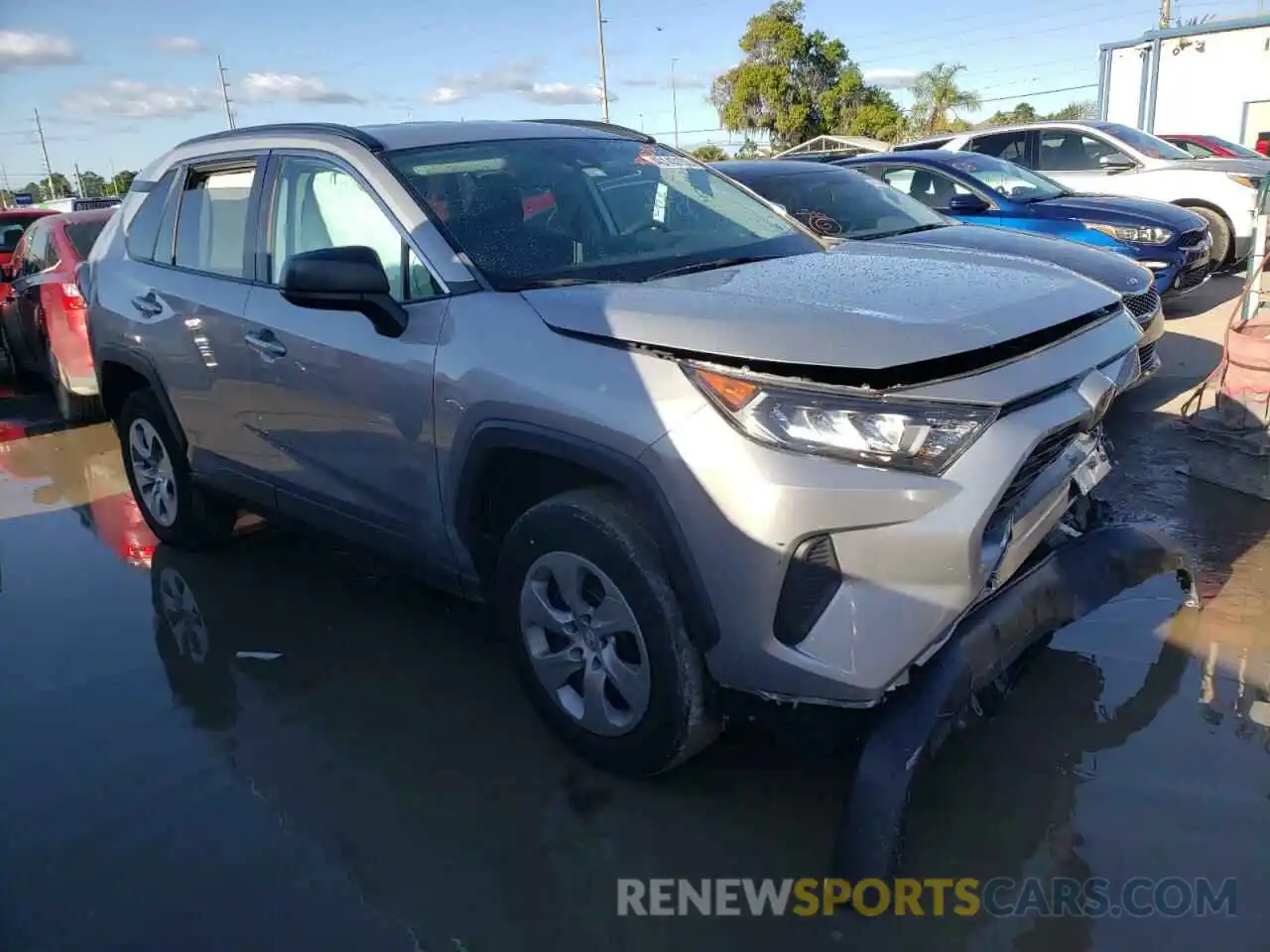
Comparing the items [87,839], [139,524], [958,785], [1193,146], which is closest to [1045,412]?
[958,785]

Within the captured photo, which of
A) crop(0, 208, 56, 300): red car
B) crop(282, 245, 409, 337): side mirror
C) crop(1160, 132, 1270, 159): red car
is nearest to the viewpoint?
crop(282, 245, 409, 337): side mirror

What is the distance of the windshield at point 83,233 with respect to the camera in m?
7.86

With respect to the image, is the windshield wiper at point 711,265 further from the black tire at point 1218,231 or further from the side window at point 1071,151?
the black tire at point 1218,231

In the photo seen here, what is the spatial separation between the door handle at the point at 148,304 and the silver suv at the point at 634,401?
6.9 inches

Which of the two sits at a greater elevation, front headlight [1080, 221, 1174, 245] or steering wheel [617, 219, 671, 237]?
steering wheel [617, 219, 671, 237]

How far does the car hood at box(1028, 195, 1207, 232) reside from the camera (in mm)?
8180

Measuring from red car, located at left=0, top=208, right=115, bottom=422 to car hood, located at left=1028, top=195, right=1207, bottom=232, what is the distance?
7266 mm

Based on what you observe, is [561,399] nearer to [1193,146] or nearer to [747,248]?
[747,248]

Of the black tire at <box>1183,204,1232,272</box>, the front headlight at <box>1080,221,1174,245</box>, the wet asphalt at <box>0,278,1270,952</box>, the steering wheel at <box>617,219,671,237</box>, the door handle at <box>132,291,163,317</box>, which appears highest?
the steering wheel at <box>617,219,671,237</box>

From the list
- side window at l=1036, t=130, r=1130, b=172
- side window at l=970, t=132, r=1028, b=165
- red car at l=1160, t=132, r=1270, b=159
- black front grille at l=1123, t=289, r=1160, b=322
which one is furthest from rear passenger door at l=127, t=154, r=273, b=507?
red car at l=1160, t=132, r=1270, b=159

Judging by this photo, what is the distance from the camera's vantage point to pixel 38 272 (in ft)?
26.5

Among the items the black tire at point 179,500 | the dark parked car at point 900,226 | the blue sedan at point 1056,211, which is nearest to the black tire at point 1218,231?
the blue sedan at point 1056,211

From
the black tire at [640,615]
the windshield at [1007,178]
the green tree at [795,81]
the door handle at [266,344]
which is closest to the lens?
the black tire at [640,615]

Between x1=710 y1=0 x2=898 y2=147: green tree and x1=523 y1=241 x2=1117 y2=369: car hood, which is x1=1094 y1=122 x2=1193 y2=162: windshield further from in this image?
x1=710 y1=0 x2=898 y2=147: green tree
